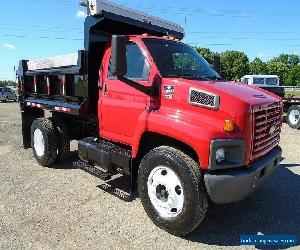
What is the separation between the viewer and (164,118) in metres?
4.47

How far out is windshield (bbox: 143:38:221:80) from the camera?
16.3ft

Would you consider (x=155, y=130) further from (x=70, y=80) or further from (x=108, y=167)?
(x=70, y=80)

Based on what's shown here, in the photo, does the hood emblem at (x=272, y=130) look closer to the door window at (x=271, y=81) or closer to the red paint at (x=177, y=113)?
the red paint at (x=177, y=113)

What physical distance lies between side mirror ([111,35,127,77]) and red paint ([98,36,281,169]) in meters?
0.50

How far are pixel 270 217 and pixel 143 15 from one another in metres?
4.00

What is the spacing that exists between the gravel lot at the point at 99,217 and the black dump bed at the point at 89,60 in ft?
4.72

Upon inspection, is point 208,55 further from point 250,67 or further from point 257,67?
point 257,67

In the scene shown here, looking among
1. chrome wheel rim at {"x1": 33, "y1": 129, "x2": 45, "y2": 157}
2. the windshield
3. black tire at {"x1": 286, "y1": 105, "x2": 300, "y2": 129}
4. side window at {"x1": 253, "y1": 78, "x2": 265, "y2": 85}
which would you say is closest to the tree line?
side window at {"x1": 253, "y1": 78, "x2": 265, "y2": 85}

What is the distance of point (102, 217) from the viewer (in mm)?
4871

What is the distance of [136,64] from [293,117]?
35.5ft

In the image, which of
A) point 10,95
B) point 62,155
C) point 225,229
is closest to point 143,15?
point 62,155

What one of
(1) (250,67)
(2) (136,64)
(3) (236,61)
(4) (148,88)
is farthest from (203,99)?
(1) (250,67)

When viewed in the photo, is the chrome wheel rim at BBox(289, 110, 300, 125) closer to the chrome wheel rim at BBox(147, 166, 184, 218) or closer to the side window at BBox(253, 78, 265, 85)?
the side window at BBox(253, 78, 265, 85)

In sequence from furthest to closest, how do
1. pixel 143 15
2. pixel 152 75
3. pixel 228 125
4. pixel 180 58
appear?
pixel 143 15 → pixel 180 58 → pixel 152 75 → pixel 228 125
